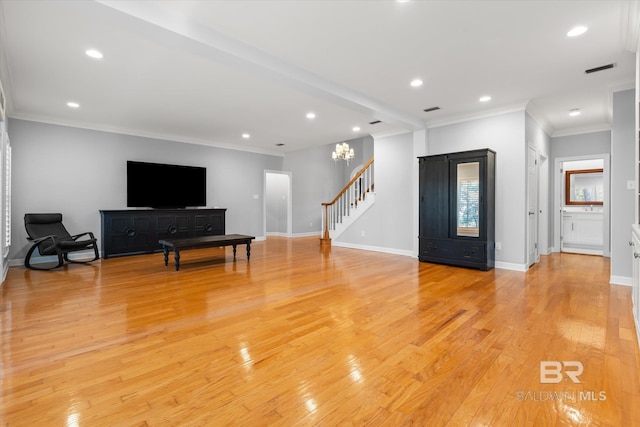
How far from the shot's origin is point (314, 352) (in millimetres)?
2281

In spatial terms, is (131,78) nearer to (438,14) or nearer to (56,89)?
(56,89)

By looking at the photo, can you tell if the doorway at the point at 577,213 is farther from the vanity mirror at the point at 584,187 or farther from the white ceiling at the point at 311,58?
the white ceiling at the point at 311,58

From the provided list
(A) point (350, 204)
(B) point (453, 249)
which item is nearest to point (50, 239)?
(A) point (350, 204)

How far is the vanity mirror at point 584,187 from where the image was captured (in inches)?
271

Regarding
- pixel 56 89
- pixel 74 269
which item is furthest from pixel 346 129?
pixel 74 269

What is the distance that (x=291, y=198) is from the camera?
10.2 meters

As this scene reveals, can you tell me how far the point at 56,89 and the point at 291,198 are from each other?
656 centimetres

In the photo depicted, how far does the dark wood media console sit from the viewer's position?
630cm

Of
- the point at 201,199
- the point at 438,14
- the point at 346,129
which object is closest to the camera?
the point at 438,14

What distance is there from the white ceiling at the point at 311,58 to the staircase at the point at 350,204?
187cm

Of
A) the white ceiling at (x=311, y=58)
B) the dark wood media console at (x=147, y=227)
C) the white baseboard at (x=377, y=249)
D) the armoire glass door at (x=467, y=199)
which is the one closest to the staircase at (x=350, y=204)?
the white baseboard at (x=377, y=249)

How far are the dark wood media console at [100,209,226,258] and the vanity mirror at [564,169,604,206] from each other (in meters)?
8.55

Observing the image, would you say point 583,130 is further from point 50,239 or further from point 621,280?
point 50,239

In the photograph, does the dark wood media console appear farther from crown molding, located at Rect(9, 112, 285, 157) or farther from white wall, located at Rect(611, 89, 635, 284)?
white wall, located at Rect(611, 89, 635, 284)
